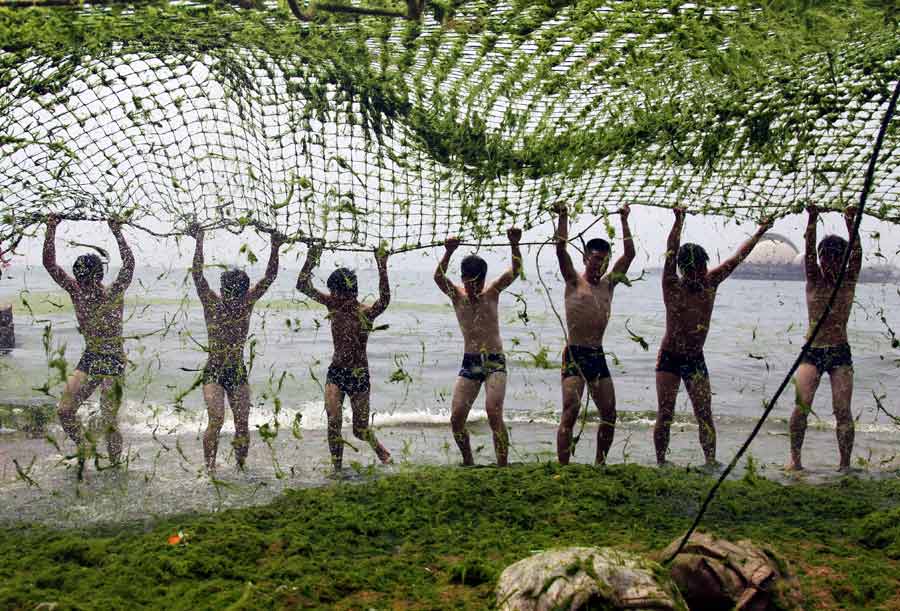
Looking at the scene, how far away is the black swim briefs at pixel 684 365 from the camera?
6.45 meters

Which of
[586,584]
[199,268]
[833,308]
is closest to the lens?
[586,584]

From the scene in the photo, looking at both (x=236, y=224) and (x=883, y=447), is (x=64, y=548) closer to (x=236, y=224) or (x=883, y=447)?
(x=236, y=224)

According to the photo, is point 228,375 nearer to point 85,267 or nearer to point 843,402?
point 85,267

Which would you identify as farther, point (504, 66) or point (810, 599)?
point (504, 66)

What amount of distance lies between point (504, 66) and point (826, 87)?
204 centimetres

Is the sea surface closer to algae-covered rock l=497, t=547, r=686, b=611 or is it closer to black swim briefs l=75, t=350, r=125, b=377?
black swim briefs l=75, t=350, r=125, b=377

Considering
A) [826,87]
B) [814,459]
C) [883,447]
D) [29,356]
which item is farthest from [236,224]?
[29,356]

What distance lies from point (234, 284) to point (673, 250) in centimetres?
378

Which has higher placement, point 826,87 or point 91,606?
point 826,87

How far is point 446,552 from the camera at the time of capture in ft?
13.3

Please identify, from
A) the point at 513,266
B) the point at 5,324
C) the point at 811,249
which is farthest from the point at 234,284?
the point at 5,324

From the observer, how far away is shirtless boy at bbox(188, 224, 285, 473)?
249 inches

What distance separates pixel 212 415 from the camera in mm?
6387

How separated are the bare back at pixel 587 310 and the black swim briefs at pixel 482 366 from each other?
68cm
